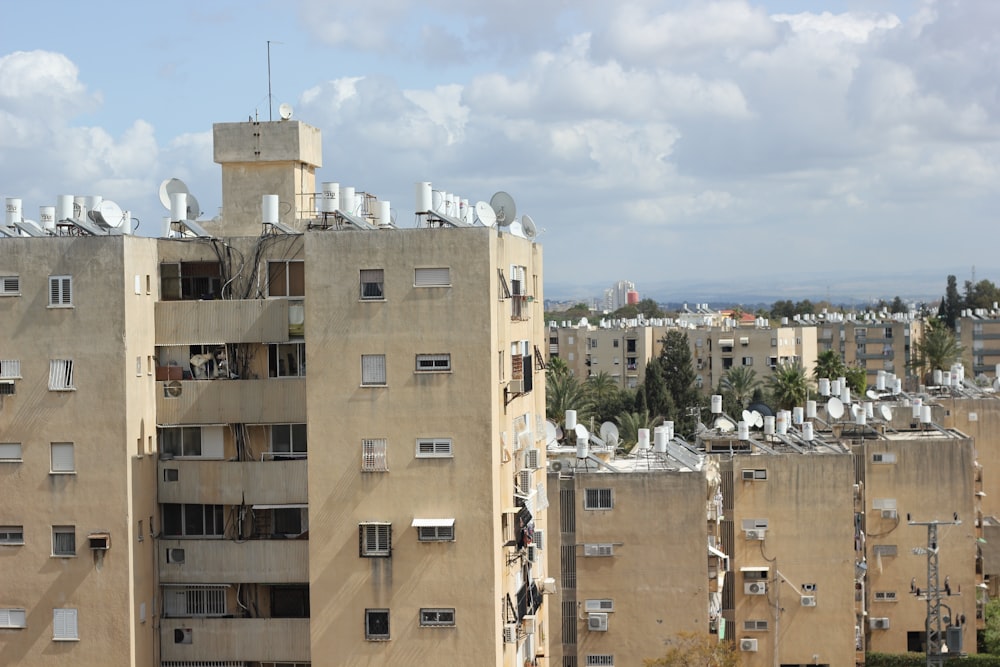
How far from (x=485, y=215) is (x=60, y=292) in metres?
10.0

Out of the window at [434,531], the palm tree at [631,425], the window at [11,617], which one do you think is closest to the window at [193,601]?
the window at [11,617]

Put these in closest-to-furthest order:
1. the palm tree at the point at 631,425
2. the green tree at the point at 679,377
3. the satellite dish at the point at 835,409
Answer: the satellite dish at the point at 835,409
the palm tree at the point at 631,425
the green tree at the point at 679,377

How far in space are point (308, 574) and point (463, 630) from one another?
3.94m

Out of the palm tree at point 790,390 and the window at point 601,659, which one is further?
the palm tree at point 790,390

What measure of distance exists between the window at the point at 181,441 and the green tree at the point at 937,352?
105m

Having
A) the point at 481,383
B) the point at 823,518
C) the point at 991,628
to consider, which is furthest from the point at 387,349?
the point at 991,628

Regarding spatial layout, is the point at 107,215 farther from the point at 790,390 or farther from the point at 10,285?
the point at 790,390

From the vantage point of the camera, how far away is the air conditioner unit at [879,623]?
65.0 meters

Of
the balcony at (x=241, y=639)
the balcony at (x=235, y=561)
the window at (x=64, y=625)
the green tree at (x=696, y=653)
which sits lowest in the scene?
the green tree at (x=696, y=653)

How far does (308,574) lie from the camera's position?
112 feet

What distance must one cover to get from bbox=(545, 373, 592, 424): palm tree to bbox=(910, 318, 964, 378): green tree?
45.6 meters

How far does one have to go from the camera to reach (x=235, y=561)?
34.5 m

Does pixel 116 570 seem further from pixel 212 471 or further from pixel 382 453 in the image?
pixel 382 453

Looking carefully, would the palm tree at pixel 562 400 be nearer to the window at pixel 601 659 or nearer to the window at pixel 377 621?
the window at pixel 601 659
